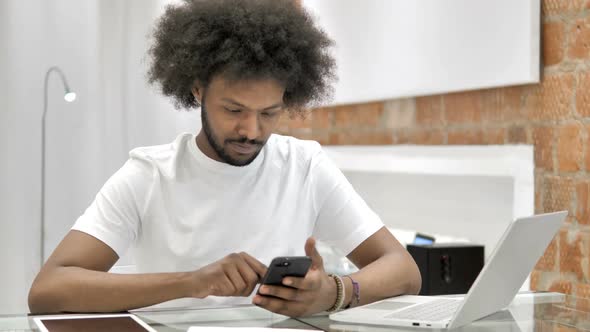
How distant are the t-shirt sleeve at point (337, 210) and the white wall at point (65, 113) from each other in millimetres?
1345

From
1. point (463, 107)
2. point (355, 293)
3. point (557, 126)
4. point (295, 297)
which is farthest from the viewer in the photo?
point (463, 107)

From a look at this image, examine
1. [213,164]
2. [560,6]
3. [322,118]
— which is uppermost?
[560,6]

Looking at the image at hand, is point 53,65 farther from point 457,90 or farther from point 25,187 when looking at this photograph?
point 457,90

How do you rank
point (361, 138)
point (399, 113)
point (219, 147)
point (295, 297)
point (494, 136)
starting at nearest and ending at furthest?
point (295, 297) < point (219, 147) < point (494, 136) < point (399, 113) < point (361, 138)

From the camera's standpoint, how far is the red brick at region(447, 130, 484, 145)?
120 inches

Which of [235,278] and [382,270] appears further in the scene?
[382,270]

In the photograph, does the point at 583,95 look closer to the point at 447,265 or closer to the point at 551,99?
the point at 551,99

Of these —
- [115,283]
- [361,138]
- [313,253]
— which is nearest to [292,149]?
[313,253]

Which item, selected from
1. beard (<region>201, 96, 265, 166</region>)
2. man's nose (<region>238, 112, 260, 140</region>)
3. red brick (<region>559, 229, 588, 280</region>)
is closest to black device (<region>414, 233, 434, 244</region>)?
red brick (<region>559, 229, 588, 280</region>)

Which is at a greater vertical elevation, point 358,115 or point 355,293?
point 358,115

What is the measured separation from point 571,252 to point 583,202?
0.17 m

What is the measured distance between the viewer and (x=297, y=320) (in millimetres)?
1495

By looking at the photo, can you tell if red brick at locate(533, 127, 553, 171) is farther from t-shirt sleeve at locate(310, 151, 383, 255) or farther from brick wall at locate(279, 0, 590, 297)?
t-shirt sleeve at locate(310, 151, 383, 255)

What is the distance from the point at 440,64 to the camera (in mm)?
3131
